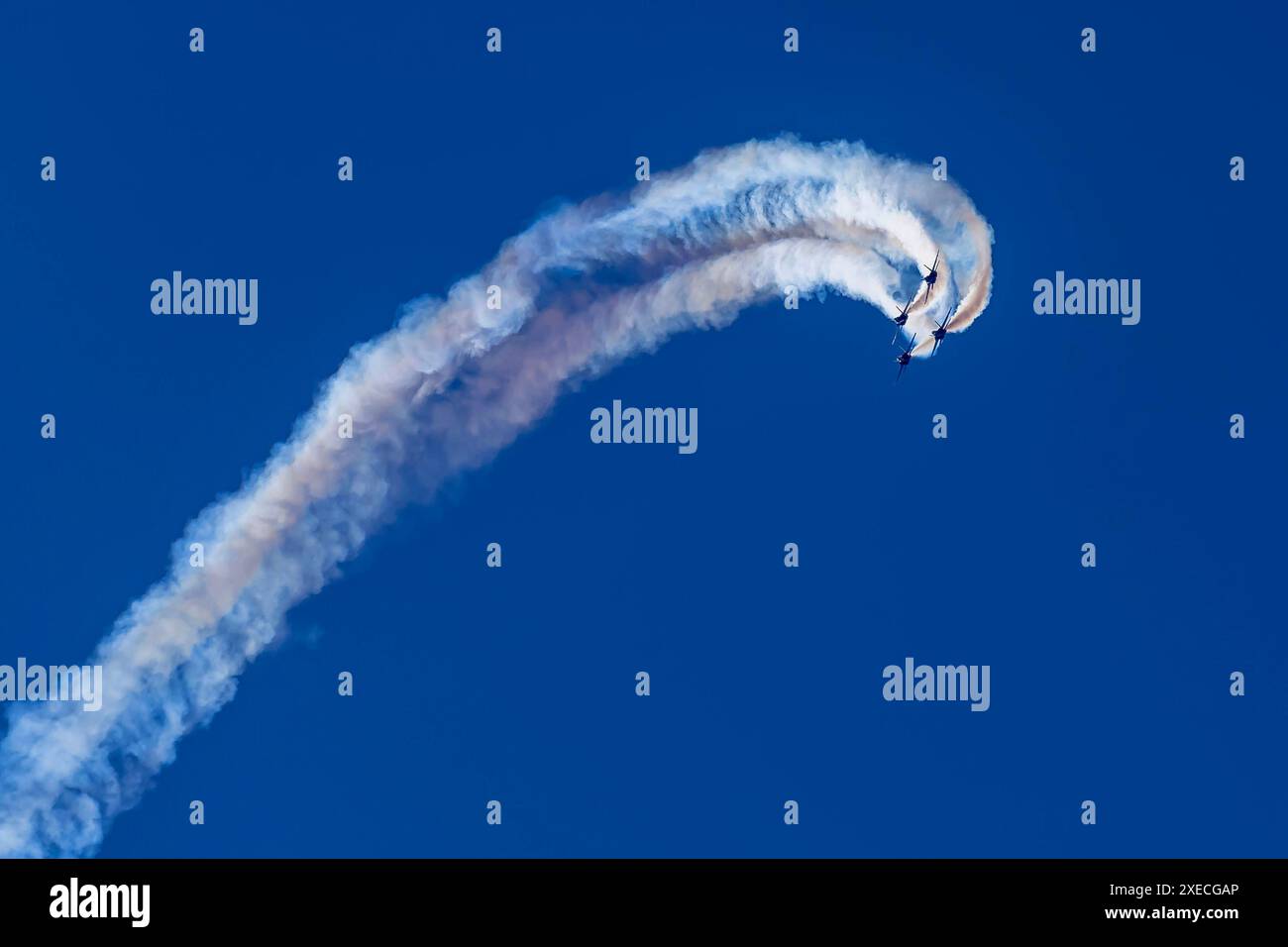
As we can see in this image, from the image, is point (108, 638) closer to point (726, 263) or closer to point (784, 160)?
point (726, 263)

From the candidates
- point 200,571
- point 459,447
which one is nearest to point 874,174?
point 459,447

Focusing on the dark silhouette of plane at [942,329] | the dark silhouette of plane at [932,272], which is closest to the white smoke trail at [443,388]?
the dark silhouette of plane at [942,329]

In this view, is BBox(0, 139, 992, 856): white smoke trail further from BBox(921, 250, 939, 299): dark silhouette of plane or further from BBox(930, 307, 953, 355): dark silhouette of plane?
BBox(921, 250, 939, 299): dark silhouette of plane

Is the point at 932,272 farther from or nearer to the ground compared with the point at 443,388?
farther from the ground

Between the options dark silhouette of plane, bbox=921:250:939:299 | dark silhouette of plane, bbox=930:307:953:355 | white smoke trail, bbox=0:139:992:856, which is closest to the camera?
dark silhouette of plane, bbox=921:250:939:299

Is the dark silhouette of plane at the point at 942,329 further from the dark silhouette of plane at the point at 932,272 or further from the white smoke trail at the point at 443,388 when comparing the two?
the dark silhouette of plane at the point at 932,272

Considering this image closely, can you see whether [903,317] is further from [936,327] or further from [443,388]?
[443,388]

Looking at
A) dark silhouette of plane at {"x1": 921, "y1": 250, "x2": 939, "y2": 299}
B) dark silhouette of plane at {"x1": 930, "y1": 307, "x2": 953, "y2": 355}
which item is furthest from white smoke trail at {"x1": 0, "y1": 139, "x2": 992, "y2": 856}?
dark silhouette of plane at {"x1": 921, "y1": 250, "x2": 939, "y2": 299}

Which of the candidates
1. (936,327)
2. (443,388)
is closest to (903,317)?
(936,327)

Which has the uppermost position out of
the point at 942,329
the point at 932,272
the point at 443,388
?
the point at 932,272
